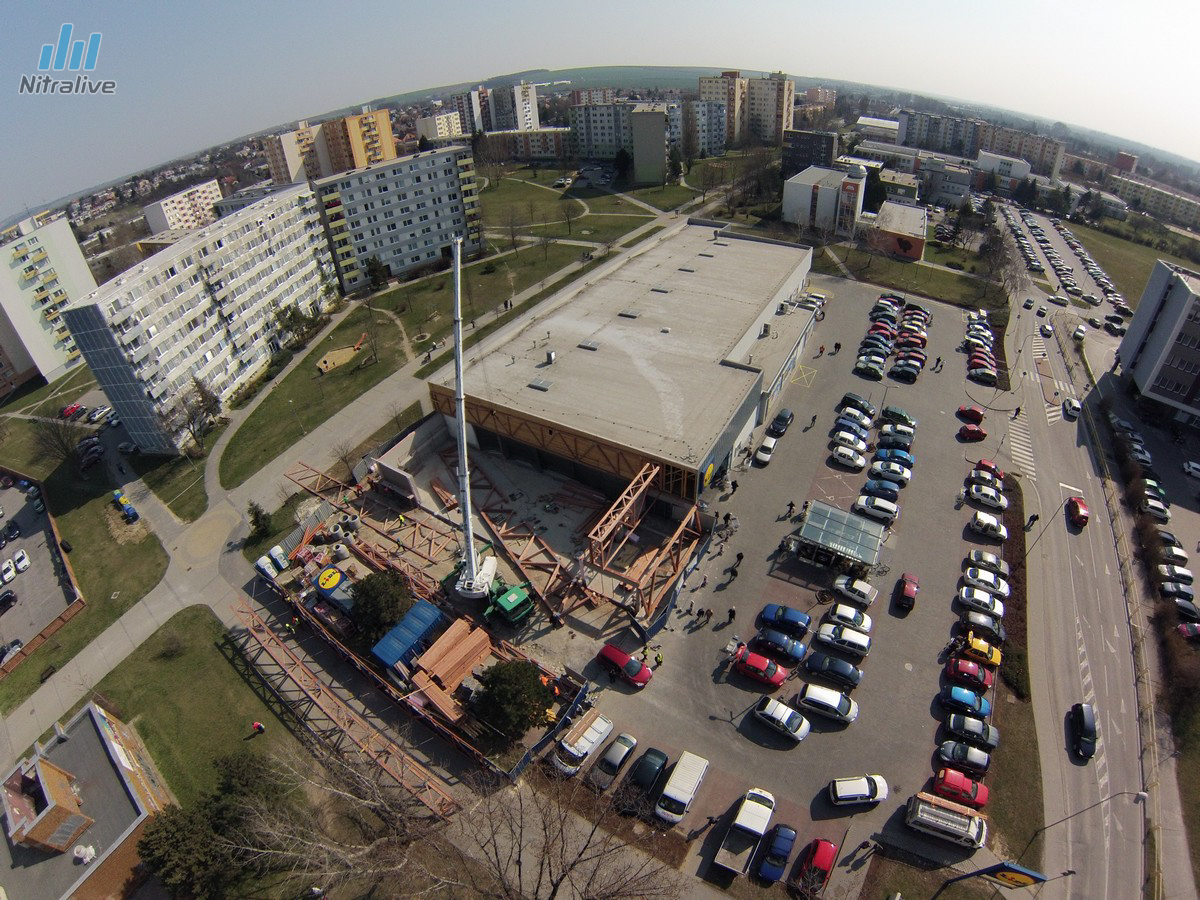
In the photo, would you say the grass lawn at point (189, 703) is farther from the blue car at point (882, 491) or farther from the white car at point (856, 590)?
the blue car at point (882, 491)

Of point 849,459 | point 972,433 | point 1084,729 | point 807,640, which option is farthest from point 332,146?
point 1084,729

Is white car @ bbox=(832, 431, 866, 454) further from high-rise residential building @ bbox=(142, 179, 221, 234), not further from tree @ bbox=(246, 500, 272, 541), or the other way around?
high-rise residential building @ bbox=(142, 179, 221, 234)

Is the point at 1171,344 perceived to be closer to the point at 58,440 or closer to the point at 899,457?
the point at 899,457

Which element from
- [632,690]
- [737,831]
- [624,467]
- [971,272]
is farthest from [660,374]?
[971,272]

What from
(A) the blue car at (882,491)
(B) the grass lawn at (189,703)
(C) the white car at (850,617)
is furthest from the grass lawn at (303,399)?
(A) the blue car at (882,491)

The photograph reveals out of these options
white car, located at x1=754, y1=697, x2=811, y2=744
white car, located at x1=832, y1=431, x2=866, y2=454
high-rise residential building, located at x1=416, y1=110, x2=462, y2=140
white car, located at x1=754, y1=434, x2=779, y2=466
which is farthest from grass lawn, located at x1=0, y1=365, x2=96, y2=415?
high-rise residential building, located at x1=416, y1=110, x2=462, y2=140
